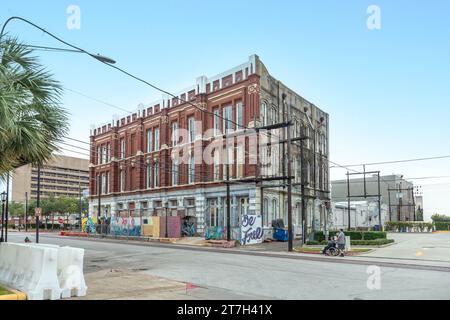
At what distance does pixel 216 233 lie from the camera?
37.0 m

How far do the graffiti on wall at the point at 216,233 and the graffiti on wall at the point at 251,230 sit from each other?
2.61 metres

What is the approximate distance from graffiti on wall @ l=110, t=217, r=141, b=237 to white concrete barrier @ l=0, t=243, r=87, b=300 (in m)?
32.1

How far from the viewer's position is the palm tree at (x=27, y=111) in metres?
11.6

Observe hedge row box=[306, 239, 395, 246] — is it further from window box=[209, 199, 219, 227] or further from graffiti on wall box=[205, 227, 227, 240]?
window box=[209, 199, 219, 227]

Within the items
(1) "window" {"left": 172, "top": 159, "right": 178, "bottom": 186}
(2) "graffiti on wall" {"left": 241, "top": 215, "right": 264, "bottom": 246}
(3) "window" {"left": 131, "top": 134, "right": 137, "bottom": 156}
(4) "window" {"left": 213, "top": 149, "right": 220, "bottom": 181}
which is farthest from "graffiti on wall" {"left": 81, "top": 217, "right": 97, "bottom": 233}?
(2) "graffiti on wall" {"left": 241, "top": 215, "right": 264, "bottom": 246}

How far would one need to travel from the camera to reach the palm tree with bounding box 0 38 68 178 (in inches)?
456

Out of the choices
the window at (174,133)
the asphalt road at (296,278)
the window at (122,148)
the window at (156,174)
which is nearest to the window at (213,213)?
the window at (174,133)

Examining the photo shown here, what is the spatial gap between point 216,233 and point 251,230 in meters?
3.84

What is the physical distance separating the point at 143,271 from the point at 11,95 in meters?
9.00

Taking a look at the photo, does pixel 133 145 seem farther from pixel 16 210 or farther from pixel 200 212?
pixel 16 210

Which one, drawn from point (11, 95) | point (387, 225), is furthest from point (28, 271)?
point (387, 225)

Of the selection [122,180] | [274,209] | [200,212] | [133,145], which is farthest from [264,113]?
[122,180]
